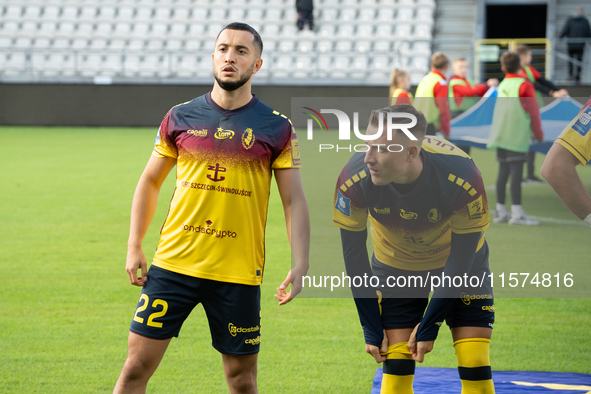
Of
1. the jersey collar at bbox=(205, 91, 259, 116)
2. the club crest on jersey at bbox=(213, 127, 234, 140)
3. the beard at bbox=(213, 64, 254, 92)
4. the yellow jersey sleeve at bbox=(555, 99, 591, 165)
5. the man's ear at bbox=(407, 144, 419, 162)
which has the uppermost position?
the beard at bbox=(213, 64, 254, 92)

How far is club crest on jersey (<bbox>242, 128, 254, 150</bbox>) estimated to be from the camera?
2680 millimetres

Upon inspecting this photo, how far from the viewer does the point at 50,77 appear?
67.2 ft

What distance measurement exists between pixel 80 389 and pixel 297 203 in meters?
1.69

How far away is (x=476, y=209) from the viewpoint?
9.19 ft

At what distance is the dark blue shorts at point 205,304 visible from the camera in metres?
2.67

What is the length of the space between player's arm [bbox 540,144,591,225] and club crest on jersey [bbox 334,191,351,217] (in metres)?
0.78

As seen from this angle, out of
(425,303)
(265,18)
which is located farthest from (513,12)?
(425,303)

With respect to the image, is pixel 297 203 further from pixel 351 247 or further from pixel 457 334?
pixel 457 334

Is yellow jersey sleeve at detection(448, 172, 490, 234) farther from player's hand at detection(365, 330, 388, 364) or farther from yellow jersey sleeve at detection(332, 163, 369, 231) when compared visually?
player's hand at detection(365, 330, 388, 364)

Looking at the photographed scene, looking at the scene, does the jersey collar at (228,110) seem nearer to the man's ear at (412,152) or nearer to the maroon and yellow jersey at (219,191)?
the maroon and yellow jersey at (219,191)

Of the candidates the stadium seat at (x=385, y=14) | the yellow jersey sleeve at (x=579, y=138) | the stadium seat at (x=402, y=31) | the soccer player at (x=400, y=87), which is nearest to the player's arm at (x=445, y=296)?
the yellow jersey sleeve at (x=579, y=138)

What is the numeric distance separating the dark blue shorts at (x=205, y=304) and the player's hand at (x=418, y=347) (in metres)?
0.63

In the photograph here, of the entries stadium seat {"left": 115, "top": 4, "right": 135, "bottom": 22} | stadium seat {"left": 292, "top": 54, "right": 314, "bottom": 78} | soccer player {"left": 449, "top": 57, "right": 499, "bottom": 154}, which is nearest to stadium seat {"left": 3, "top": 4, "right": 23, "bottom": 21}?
stadium seat {"left": 115, "top": 4, "right": 135, "bottom": 22}

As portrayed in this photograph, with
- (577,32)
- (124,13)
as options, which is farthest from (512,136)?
(124,13)
